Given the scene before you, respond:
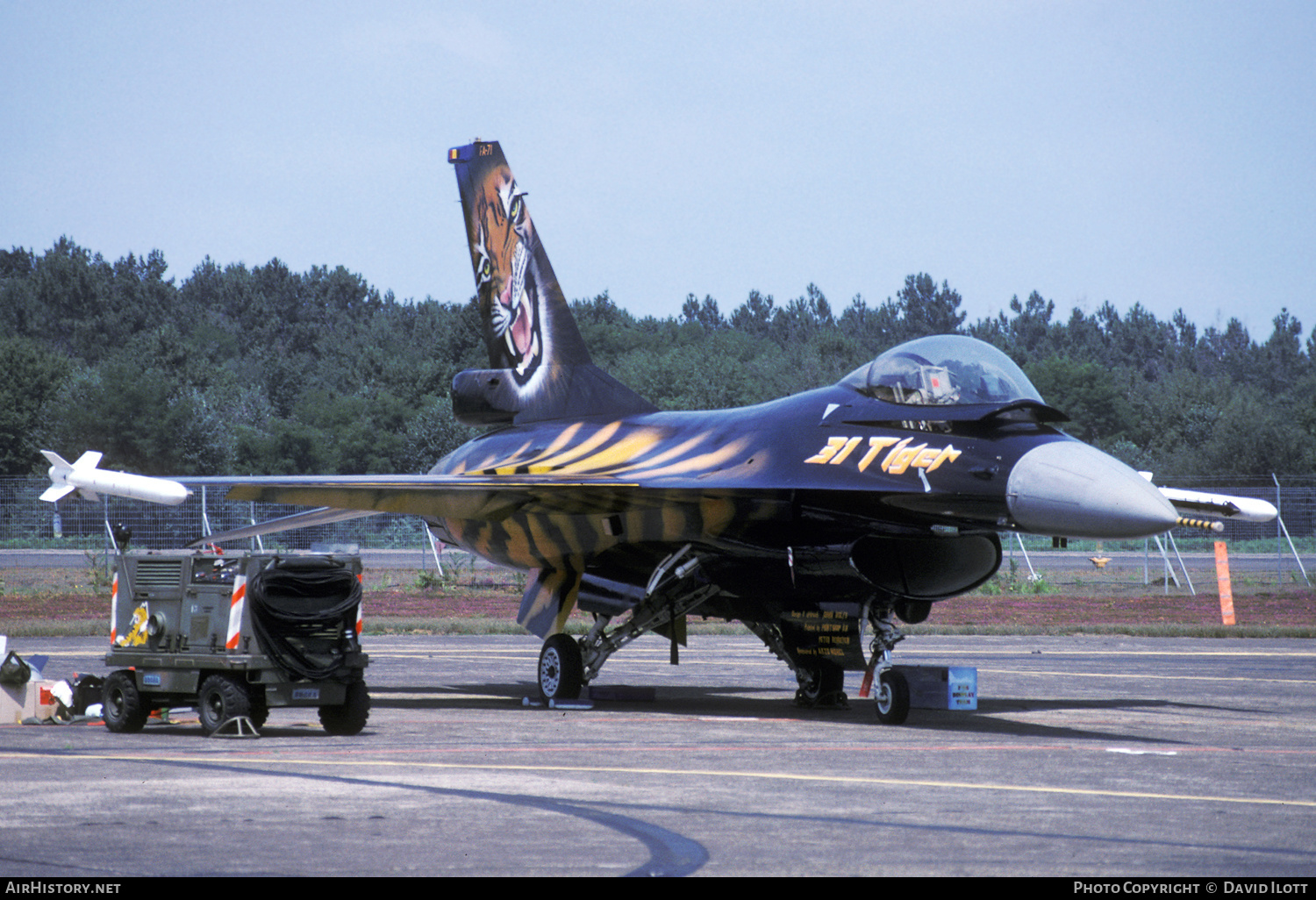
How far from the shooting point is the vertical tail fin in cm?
1833

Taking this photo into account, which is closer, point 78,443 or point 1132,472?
point 1132,472

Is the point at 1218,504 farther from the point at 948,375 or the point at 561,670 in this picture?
the point at 561,670

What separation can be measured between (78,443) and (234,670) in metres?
40.8

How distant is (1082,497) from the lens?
11219 millimetres

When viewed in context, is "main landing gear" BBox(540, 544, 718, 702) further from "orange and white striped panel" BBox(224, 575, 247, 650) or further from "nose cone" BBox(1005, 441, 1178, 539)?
"orange and white striped panel" BBox(224, 575, 247, 650)

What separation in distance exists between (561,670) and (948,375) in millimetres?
5586

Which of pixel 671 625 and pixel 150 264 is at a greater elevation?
pixel 150 264

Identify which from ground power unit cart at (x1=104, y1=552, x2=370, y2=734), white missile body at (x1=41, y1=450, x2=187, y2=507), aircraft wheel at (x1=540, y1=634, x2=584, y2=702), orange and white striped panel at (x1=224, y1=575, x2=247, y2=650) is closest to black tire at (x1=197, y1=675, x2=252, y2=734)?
ground power unit cart at (x1=104, y1=552, x2=370, y2=734)

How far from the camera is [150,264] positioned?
106688 millimetres

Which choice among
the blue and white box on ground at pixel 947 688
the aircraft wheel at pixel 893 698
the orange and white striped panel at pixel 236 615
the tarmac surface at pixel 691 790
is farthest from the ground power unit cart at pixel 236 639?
the blue and white box on ground at pixel 947 688

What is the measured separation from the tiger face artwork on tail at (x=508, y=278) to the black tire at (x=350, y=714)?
700cm
